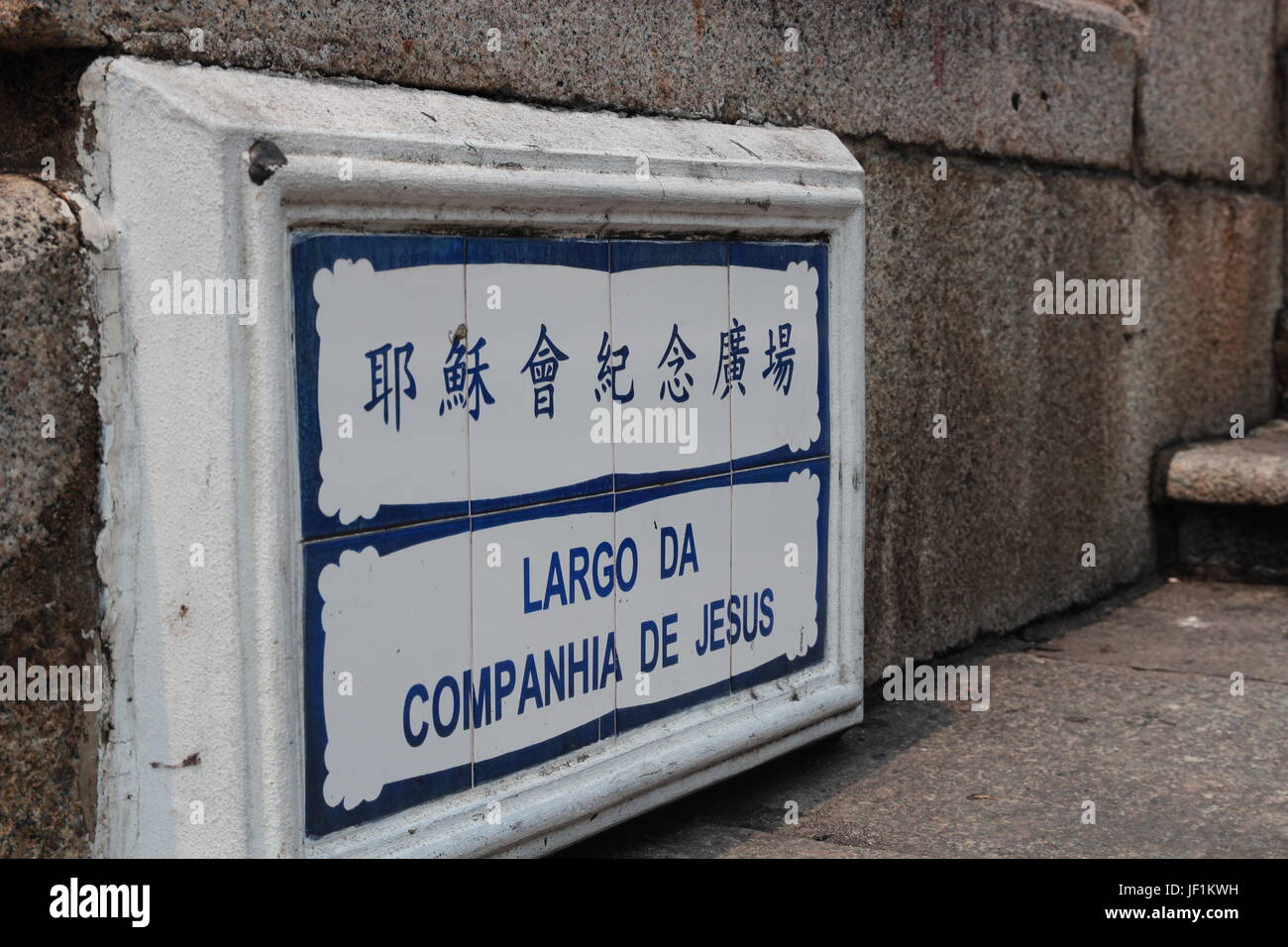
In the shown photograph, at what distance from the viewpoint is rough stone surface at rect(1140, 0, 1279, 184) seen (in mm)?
4457

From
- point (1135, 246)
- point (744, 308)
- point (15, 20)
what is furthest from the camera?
point (1135, 246)

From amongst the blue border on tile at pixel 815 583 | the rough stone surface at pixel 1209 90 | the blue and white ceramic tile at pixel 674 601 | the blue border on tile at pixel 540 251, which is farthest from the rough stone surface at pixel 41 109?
the rough stone surface at pixel 1209 90

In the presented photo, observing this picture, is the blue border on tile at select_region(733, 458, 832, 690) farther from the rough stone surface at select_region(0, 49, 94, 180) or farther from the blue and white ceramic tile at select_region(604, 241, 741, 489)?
the rough stone surface at select_region(0, 49, 94, 180)

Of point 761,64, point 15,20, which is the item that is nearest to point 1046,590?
point 761,64

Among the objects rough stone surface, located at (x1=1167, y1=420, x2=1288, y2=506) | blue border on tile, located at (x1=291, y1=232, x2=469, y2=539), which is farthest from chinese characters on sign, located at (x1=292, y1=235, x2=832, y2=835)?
rough stone surface, located at (x1=1167, y1=420, x2=1288, y2=506)

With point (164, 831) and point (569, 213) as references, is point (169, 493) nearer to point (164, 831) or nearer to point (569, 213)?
point (164, 831)

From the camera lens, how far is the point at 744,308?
8.56 ft

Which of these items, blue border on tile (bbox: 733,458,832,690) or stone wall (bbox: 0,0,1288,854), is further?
blue border on tile (bbox: 733,458,832,690)

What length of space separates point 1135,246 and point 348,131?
302 centimetres

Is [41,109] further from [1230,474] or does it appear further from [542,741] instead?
[1230,474]

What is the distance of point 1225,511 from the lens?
176 inches

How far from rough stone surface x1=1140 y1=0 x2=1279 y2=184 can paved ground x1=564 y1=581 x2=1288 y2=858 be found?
1.57m

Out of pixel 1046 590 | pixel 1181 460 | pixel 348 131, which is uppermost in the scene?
pixel 348 131

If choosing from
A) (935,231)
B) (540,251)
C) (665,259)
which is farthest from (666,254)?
(935,231)
